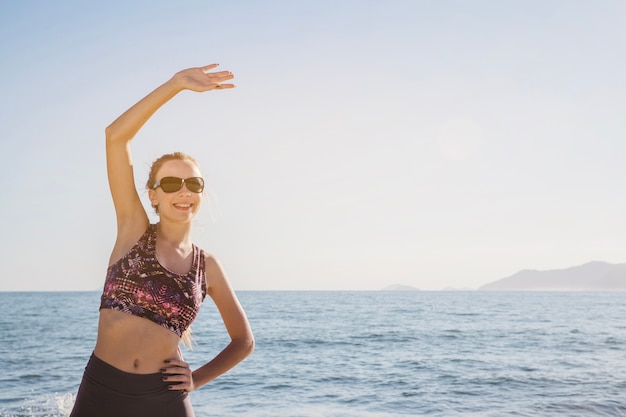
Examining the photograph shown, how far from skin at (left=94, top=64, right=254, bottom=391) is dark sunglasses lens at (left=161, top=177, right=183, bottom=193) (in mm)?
21

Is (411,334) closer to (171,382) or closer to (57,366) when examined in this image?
(57,366)

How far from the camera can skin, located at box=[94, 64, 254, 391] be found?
2.96 m

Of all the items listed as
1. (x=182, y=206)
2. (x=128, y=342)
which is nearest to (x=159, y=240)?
(x=182, y=206)

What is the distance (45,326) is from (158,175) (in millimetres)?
43802

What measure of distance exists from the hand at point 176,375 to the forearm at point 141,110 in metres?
1.12

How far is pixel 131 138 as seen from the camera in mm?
3197

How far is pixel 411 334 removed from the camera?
35062 millimetres

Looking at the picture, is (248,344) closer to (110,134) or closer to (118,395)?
(118,395)

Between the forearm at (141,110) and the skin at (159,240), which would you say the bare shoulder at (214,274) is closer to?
the skin at (159,240)

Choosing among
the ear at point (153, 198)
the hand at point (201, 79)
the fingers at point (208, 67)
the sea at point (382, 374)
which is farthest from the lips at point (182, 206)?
the sea at point (382, 374)

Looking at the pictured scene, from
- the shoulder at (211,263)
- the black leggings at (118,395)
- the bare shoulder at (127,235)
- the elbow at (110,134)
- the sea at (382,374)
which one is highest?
Answer: the elbow at (110,134)

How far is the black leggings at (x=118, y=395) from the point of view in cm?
290

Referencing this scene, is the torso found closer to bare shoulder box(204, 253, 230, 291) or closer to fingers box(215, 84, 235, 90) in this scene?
bare shoulder box(204, 253, 230, 291)

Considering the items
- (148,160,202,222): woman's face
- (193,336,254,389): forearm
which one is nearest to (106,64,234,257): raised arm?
(148,160,202,222): woman's face
